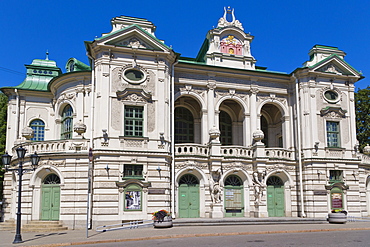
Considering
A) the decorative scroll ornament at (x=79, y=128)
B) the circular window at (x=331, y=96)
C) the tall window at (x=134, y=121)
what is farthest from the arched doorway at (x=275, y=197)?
the decorative scroll ornament at (x=79, y=128)

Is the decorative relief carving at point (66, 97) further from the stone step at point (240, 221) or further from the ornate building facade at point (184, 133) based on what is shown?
the stone step at point (240, 221)

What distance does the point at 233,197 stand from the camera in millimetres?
28297

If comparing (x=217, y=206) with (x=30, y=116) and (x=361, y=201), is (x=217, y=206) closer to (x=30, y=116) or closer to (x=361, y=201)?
(x=361, y=201)

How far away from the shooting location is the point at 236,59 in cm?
3145

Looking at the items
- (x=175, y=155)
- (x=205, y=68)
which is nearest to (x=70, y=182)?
(x=175, y=155)

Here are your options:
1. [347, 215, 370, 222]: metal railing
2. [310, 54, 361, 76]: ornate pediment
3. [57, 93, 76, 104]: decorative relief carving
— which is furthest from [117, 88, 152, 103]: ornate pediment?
[347, 215, 370, 222]: metal railing

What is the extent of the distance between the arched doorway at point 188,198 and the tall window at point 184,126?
15.6ft

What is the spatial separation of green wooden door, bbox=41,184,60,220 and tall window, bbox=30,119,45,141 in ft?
24.3

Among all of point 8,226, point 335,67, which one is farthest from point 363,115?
point 8,226

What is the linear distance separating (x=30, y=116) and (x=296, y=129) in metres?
20.0

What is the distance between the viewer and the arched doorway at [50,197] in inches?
984

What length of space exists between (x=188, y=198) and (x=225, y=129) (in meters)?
7.80

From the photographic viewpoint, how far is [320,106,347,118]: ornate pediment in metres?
30.1

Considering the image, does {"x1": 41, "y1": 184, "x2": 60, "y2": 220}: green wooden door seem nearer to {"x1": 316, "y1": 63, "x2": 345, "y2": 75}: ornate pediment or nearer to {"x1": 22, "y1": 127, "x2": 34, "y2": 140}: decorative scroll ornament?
{"x1": 22, "y1": 127, "x2": 34, "y2": 140}: decorative scroll ornament
